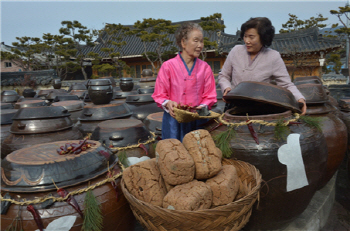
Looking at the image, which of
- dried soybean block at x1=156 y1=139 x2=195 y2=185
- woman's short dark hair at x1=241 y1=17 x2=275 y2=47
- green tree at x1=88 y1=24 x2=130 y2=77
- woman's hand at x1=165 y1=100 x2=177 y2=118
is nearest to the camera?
dried soybean block at x1=156 y1=139 x2=195 y2=185

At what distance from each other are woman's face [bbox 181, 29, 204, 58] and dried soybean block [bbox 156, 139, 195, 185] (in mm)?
1041

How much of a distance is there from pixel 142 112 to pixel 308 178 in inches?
148

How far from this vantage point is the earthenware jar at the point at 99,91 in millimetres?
4234

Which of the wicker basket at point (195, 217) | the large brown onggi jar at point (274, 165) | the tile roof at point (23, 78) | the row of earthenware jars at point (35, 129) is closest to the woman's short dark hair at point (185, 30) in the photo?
the large brown onggi jar at point (274, 165)

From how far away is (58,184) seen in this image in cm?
177

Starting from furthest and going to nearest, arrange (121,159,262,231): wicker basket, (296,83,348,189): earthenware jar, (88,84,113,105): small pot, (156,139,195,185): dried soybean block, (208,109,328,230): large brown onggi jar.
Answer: (88,84,113,105): small pot, (296,83,348,189): earthenware jar, (208,109,328,230): large brown onggi jar, (156,139,195,185): dried soybean block, (121,159,262,231): wicker basket

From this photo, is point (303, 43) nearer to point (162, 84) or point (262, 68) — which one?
point (262, 68)

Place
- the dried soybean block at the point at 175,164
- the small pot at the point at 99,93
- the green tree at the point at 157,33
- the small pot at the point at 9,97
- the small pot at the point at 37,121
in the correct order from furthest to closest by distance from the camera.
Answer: the green tree at the point at 157,33
the small pot at the point at 9,97
the small pot at the point at 99,93
the small pot at the point at 37,121
the dried soybean block at the point at 175,164

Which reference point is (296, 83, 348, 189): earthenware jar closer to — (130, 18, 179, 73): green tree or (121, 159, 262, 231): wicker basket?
(121, 159, 262, 231): wicker basket

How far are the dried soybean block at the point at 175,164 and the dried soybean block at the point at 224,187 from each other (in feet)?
0.59

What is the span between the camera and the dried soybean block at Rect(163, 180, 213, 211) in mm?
1635

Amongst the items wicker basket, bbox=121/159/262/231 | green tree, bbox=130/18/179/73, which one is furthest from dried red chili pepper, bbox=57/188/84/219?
green tree, bbox=130/18/179/73

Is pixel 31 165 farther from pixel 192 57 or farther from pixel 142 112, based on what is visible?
pixel 142 112

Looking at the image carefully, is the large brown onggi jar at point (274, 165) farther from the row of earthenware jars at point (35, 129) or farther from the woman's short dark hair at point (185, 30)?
the row of earthenware jars at point (35, 129)
